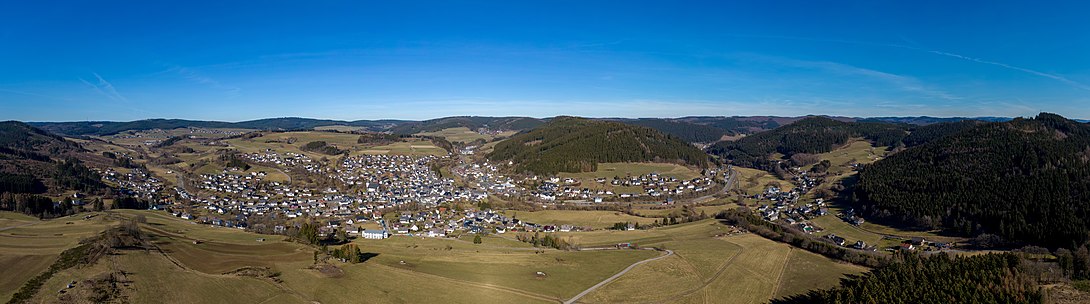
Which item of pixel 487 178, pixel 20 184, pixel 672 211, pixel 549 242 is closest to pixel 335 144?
pixel 487 178

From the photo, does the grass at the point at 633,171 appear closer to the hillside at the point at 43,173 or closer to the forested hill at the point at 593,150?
the forested hill at the point at 593,150

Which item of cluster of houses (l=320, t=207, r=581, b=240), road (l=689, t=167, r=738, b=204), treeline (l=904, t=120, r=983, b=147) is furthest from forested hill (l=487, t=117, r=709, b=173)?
treeline (l=904, t=120, r=983, b=147)

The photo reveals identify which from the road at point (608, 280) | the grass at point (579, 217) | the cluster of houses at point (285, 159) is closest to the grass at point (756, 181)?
the grass at point (579, 217)

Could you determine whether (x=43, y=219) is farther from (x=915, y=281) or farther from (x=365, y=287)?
(x=915, y=281)

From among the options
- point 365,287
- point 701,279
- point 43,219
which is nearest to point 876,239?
point 701,279

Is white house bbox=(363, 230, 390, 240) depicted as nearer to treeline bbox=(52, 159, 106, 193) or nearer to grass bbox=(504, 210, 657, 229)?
grass bbox=(504, 210, 657, 229)
